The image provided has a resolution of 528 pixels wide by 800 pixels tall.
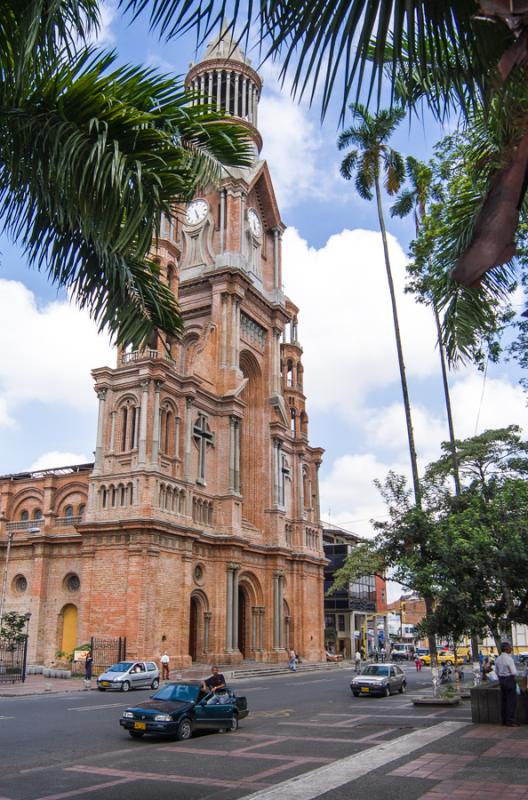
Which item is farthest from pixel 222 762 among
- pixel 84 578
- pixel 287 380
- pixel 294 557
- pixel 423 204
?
pixel 287 380

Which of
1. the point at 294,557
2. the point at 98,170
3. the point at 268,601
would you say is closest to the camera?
the point at 98,170

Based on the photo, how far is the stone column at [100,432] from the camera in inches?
1580

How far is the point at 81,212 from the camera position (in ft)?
20.7

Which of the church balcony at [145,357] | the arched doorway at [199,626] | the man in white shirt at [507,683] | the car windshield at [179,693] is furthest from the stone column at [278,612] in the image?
the man in white shirt at [507,683]

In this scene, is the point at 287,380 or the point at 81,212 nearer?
the point at 81,212

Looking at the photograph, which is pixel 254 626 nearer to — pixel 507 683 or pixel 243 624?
pixel 243 624

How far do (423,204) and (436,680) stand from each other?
18.6 metres

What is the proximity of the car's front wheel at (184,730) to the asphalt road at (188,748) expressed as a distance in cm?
24

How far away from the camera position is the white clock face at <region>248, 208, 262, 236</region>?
56.2 metres

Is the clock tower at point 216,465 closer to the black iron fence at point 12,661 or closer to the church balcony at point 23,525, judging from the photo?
the black iron fence at point 12,661

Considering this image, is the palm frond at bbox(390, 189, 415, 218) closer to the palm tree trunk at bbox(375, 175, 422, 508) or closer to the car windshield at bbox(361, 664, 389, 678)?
the palm tree trunk at bbox(375, 175, 422, 508)

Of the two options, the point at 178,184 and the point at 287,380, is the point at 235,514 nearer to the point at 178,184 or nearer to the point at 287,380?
the point at 287,380

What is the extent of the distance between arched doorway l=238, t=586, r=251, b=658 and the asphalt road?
2248 centimetres

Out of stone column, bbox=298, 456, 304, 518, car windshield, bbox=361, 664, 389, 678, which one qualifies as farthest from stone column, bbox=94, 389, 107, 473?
stone column, bbox=298, 456, 304, 518
